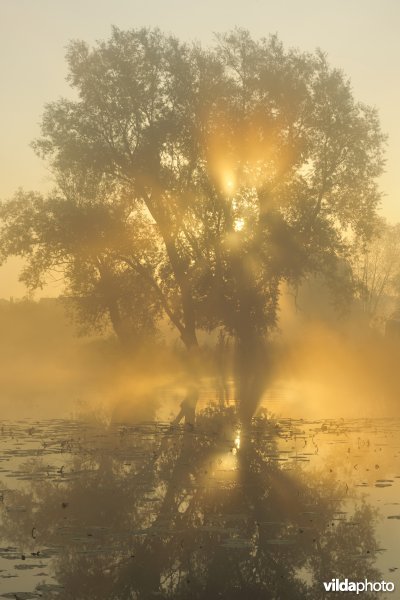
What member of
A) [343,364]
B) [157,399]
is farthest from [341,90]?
[157,399]

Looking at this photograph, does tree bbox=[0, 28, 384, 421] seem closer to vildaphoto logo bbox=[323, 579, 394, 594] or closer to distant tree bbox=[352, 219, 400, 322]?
vildaphoto logo bbox=[323, 579, 394, 594]

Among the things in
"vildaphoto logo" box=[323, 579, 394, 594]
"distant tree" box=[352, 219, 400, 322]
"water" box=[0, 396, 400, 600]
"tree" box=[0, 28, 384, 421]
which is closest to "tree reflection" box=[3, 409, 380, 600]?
"water" box=[0, 396, 400, 600]

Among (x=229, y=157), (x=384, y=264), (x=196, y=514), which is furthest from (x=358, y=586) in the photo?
(x=384, y=264)

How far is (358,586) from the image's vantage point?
881 centimetres

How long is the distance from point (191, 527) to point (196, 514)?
776 millimetres

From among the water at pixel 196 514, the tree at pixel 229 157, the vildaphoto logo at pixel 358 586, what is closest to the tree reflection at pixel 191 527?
the water at pixel 196 514

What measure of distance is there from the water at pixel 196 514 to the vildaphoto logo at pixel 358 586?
119 mm

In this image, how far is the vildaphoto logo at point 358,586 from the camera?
8.70 meters

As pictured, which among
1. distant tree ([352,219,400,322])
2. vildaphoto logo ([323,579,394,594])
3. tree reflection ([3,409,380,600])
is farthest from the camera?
distant tree ([352,219,400,322])

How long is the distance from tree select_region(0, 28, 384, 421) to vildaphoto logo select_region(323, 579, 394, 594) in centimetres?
3618

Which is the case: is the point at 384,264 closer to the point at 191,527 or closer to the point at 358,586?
the point at 191,527

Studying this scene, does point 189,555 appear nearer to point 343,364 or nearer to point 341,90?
point 343,364

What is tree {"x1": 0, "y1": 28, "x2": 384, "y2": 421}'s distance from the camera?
149ft

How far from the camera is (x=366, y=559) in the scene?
9727 millimetres
